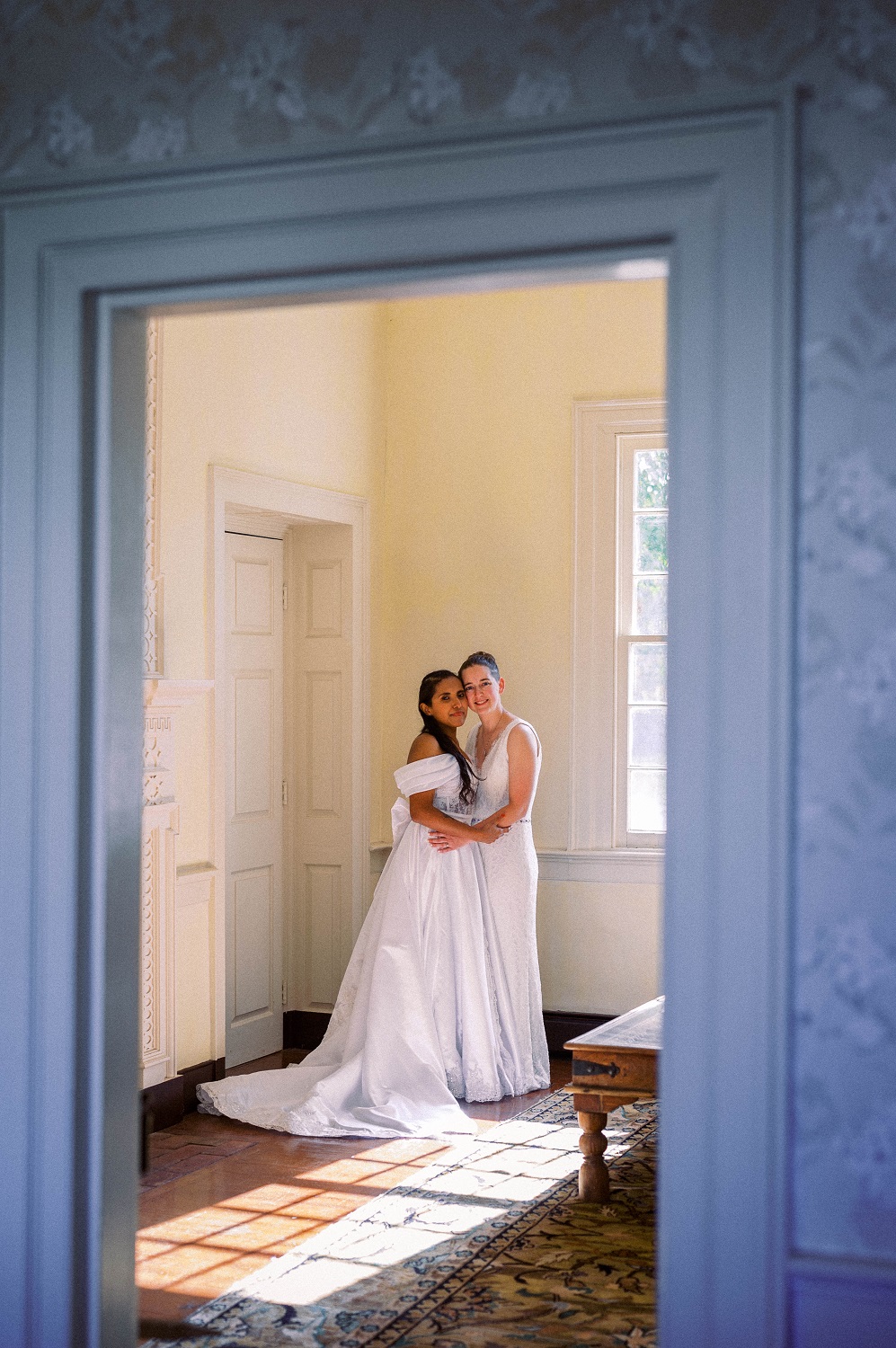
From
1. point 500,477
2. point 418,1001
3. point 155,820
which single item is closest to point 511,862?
point 418,1001

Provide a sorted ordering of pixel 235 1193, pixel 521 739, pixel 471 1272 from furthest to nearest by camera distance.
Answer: pixel 521 739
pixel 235 1193
pixel 471 1272

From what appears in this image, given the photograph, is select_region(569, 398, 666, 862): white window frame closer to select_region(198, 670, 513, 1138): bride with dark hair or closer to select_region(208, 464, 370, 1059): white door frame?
A: select_region(198, 670, 513, 1138): bride with dark hair

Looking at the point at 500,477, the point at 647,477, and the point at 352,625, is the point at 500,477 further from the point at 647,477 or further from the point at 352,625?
the point at 352,625

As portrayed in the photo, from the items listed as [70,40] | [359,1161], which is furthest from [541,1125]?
[70,40]

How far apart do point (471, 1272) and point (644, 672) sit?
3396 millimetres

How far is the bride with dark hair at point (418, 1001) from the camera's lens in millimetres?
5402

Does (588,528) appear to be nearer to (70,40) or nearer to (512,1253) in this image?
(512,1253)

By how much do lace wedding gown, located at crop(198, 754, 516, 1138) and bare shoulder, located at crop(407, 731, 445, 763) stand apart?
0.07 m

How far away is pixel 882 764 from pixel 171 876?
3.90 meters

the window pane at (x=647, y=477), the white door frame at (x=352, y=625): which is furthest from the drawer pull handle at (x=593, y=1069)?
the window pane at (x=647, y=477)

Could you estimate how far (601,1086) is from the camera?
14.4 feet

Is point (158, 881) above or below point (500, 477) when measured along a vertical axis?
below

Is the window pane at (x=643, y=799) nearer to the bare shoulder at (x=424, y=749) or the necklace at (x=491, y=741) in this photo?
the necklace at (x=491, y=741)

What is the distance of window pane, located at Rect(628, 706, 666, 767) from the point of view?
6.64m
